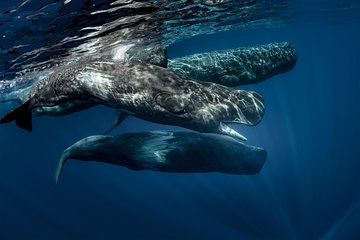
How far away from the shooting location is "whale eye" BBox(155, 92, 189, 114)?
5.96 meters

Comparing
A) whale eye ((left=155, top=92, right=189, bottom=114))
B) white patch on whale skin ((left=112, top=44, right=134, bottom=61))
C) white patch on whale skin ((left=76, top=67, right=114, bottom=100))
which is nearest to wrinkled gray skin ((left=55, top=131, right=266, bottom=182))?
white patch on whale skin ((left=76, top=67, right=114, bottom=100))

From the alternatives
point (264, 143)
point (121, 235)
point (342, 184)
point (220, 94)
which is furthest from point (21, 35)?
point (264, 143)

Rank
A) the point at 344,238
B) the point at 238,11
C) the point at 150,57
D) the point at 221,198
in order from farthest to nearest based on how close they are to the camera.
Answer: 1. the point at 221,198
2. the point at 238,11
3. the point at 344,238
4. the point at 150,57

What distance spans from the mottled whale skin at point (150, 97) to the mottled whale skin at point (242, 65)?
3159 millimetres

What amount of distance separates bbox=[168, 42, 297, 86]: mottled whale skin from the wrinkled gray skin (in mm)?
2590

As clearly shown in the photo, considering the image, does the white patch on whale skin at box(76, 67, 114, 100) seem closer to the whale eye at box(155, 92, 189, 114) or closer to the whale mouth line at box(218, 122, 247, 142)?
the whale eye at box(155, 92, 189, 114)

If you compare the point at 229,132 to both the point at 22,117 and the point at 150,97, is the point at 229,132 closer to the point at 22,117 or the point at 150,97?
the point at 150,97

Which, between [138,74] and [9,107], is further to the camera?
[9,107]

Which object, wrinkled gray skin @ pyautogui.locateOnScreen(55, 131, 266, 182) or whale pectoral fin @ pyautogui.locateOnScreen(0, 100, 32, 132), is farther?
wrinkled gray skin @ pyautogui.locateOnScreen(55, 131, 266, 182)

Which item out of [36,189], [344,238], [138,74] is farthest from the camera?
[36,189]

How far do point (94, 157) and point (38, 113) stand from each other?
6.16 ft

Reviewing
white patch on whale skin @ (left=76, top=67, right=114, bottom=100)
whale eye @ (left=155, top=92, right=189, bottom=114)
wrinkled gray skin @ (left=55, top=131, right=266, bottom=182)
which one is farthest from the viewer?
wrinkled gray skin @ (left=55, top=131, right=266, bottom=182)

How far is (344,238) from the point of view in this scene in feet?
Answer: 53.5

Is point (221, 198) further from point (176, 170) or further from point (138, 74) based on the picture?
point (138, 74)
